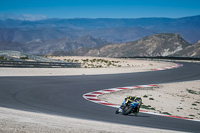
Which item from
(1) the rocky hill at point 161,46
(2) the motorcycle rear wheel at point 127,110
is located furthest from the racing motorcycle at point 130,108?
(1) the rocky hill at point 161,46

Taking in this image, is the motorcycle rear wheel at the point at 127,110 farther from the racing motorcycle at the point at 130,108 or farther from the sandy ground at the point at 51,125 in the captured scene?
the sandy ground at the point at 51,125

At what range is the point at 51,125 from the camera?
26.9ft

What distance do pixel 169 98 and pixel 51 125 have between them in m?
9.13

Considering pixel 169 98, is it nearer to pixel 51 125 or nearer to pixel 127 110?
pixel 127 110

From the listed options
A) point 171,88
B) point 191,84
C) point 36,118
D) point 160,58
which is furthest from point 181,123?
point 160,58

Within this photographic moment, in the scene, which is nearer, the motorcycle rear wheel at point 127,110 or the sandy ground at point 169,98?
the motorcycle rear wheel at point 127,110

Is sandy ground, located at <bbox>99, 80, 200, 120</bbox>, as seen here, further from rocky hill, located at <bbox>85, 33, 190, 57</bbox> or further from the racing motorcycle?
rocky hill, located at <bbox>85, 33, 190, 57</bbox>

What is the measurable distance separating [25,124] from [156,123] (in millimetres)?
3749

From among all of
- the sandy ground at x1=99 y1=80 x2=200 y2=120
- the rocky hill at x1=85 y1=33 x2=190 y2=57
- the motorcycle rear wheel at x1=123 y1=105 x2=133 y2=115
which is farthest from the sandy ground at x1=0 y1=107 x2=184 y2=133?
the rocky hill at x1=85 y1=33 x2=190 y2=57

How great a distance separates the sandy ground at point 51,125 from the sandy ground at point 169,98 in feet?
12.8

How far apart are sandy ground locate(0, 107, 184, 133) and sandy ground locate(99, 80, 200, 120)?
3.90 m

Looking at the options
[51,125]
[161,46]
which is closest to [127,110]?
[51,125]

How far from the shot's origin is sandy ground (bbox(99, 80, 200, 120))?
12.9 m

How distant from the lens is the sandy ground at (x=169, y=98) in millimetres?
12855
